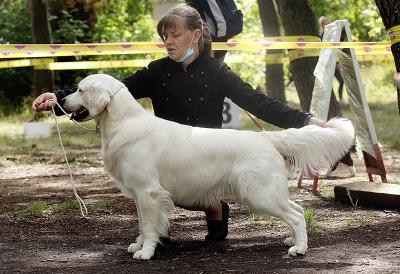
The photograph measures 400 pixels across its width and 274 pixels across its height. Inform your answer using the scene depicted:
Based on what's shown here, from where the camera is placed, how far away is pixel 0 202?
6.96 meters

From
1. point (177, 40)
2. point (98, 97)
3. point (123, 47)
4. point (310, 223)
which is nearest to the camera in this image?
point (98, 97)

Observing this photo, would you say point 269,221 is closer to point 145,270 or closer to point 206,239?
point 206,239

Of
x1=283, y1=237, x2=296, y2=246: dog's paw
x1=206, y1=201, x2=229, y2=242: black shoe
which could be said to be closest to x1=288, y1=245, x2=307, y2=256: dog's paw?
x1=283, y1=237, x2=296, y2=246: dog's paw

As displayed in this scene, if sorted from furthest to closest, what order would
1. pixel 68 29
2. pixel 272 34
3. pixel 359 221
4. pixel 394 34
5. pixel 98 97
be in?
pixel 68 29 → pixel 272 34 → pixel 394 34 → pixel 359 221 → pixel 98 97

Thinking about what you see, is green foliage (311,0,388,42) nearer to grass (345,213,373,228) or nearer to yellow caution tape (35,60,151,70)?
yellow caution tape (35,60,151,70)

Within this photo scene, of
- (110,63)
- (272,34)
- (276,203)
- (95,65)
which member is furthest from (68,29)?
(276,203)

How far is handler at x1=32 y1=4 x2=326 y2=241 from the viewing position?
197 inches

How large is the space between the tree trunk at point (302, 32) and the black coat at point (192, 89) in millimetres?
3388

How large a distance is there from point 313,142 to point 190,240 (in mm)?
1142

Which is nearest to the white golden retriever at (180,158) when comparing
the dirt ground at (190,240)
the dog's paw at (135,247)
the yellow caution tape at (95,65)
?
the dog's paw at (135,247)

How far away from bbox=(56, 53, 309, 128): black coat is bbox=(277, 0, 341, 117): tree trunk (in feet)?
11.1

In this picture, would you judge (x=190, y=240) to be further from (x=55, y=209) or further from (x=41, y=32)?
(x=41, y=32)

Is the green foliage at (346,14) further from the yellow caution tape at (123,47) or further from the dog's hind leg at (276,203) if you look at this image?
the dog's hind leg at (276,203)

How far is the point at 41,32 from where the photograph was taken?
15.7m
